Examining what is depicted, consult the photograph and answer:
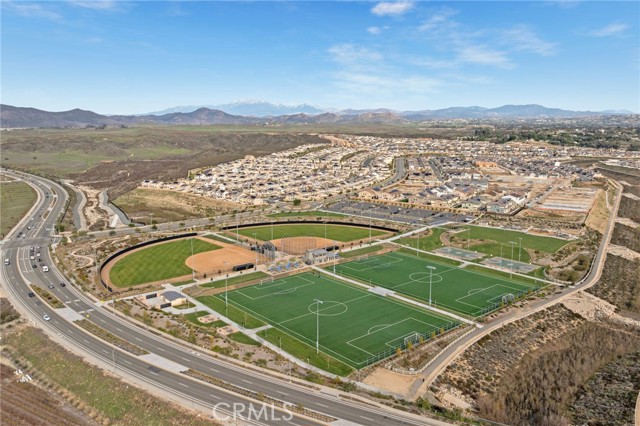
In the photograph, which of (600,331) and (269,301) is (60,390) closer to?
(269,301)

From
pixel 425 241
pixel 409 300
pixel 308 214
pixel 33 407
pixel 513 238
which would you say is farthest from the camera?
pixel 308 214

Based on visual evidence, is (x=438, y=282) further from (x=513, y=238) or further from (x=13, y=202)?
(x=13, y=202)

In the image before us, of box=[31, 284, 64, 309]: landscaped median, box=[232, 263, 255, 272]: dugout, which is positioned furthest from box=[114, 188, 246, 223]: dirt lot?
box=[31, 284, 64, 309]: landscaped median

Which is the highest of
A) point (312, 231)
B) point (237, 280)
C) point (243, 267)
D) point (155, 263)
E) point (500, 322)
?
point (243, 267)

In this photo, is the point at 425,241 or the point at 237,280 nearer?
the point at 237,280

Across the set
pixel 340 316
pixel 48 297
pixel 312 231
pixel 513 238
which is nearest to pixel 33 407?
pixel 48 297

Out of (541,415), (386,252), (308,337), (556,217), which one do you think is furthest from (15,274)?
(556,217)

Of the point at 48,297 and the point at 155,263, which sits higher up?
the point at 48,297

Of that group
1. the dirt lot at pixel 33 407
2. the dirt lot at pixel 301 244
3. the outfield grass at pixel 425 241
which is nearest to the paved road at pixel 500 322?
the outfield grass at pixel 425 241
